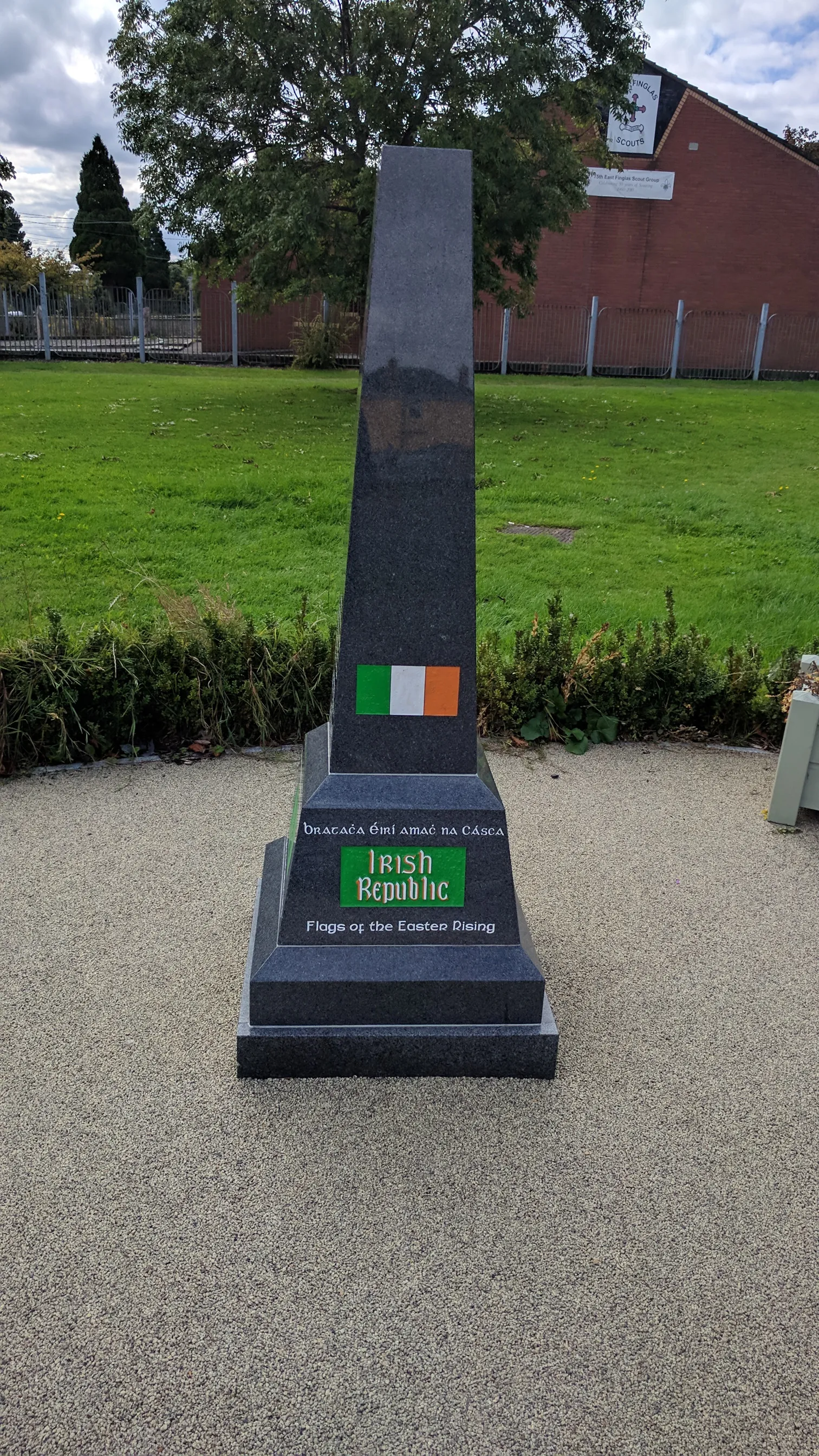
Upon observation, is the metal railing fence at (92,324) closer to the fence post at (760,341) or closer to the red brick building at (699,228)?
the red brick building at (699,228)

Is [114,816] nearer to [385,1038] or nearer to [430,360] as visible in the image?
[385,1038]

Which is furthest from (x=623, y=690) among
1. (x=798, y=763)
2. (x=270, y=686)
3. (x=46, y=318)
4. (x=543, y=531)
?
(x=46, y=318)

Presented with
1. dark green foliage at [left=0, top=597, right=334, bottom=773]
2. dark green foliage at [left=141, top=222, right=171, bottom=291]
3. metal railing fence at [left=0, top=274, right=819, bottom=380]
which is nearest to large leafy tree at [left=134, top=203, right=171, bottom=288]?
dark green foliage at [left=141, top=222, right=171, bottom=291]

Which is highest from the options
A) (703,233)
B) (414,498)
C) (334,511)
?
(703,233)

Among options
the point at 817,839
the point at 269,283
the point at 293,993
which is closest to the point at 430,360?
the point at 293,993

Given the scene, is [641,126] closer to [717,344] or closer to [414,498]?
[717,344]

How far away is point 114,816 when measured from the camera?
177 inches

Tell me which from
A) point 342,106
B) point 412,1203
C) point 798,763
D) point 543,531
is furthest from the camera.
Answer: point 342,106

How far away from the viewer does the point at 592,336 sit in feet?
96.0

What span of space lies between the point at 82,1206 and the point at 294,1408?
751 mm

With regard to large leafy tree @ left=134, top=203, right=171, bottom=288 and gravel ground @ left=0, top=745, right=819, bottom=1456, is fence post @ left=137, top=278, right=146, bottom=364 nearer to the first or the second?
large leafy tree @ left=134, top=203, right=171, bottom=288

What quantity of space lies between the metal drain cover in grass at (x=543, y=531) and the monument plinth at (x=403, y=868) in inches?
246

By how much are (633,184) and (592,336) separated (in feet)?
17.0

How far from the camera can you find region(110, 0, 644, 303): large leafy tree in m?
16.7
